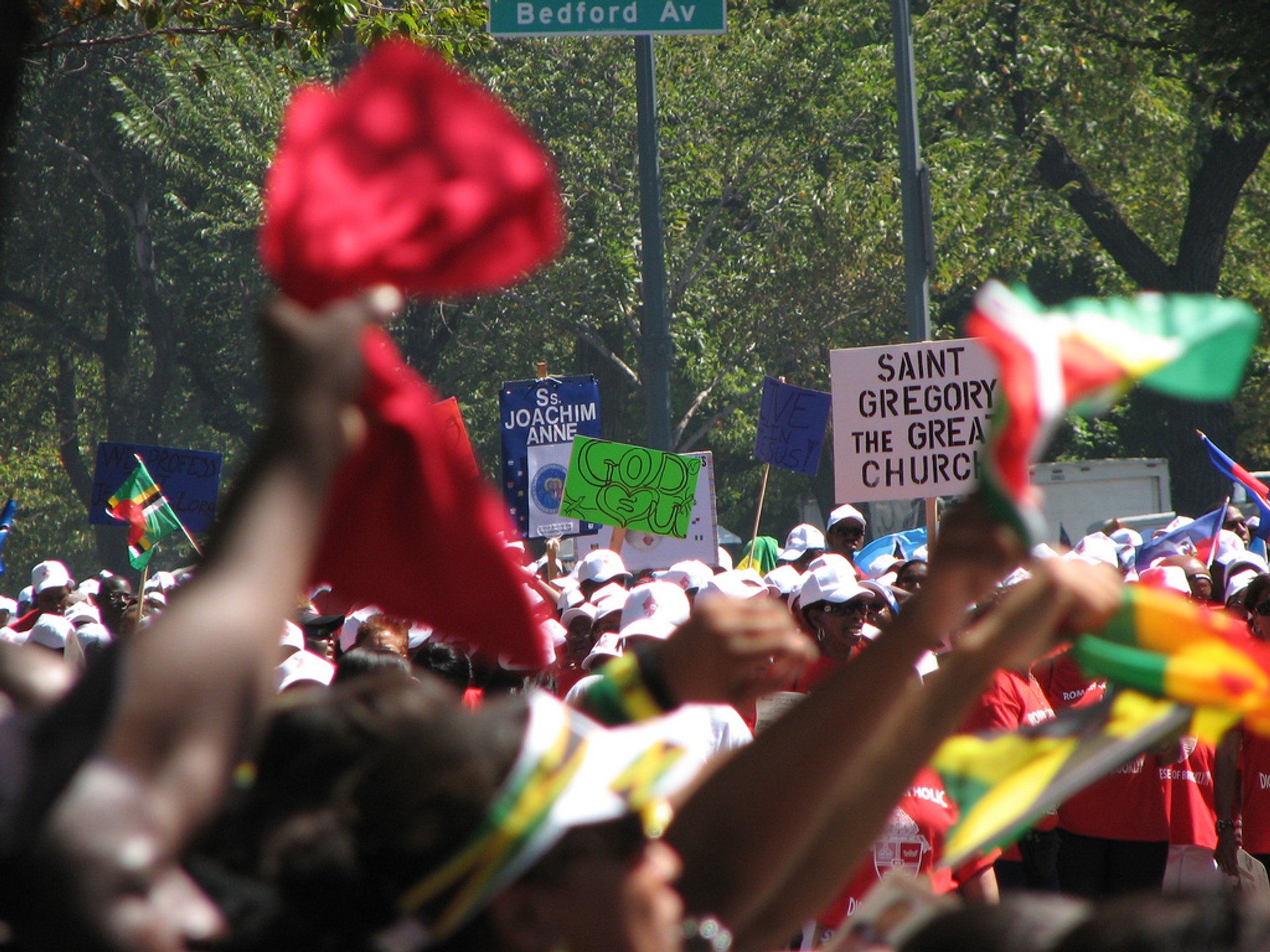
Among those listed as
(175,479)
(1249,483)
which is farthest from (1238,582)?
(175,479)

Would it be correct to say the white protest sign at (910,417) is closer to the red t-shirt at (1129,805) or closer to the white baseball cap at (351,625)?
the red t-shirt at (1129,805)

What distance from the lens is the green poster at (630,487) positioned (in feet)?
37.0

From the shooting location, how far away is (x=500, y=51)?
3027 centimetres

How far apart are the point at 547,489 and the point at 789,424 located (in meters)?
2.14

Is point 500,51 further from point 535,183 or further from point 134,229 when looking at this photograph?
point 535,183

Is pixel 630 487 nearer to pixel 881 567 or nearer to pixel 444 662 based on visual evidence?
pixel 881 567

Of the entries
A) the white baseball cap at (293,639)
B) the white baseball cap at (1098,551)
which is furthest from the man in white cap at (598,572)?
the white baseball cap at (293,639)

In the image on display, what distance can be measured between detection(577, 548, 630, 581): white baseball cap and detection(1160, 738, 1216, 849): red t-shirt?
4434mm

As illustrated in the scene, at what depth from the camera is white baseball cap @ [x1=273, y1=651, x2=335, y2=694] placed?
499cm

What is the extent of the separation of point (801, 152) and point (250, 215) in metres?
9.83

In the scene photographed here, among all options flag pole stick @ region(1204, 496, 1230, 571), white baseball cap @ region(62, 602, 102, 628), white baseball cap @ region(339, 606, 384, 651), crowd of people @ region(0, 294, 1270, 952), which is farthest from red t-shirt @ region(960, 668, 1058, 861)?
white baseball cap @ region(62, 602, 102, 628)

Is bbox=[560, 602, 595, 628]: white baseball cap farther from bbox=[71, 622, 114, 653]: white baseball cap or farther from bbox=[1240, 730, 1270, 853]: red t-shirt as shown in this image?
bbox=[1240, 730, 1270, 853]: red t-shirt

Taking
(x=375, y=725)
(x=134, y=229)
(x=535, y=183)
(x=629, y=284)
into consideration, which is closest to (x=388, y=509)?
(x=375, y=725)

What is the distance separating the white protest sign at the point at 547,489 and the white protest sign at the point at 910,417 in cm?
443
